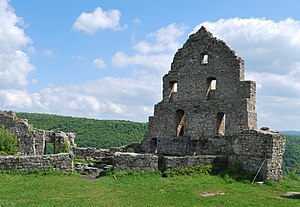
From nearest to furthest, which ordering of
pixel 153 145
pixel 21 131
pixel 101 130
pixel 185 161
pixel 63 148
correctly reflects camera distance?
pixel 185 161 < pixel 21 131 < pixel 63 148 < pixel 153 145 < pixel 101 130

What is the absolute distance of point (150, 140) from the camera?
3095cm

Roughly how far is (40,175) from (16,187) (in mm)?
2596

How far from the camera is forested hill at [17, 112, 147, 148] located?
6514cm

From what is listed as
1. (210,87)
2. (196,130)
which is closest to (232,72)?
(210,87)

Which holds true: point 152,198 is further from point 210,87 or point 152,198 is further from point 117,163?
point 210,87

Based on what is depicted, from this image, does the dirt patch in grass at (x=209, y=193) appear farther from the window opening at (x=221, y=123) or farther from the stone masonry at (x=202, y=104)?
the window opening at (x=221, y=123)

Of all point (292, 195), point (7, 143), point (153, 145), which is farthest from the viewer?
point (153, 145)

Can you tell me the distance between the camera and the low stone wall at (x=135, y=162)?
1919 cm

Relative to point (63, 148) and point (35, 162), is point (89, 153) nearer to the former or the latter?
point (63, 148)

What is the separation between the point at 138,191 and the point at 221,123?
13669 mm

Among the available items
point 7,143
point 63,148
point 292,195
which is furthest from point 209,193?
point 63,148

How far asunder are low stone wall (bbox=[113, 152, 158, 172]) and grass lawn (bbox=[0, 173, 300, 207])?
44cm

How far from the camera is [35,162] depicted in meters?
18.1

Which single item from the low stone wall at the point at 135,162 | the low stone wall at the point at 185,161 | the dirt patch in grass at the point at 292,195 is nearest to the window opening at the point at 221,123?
the low stone wall at the point at 185,161
